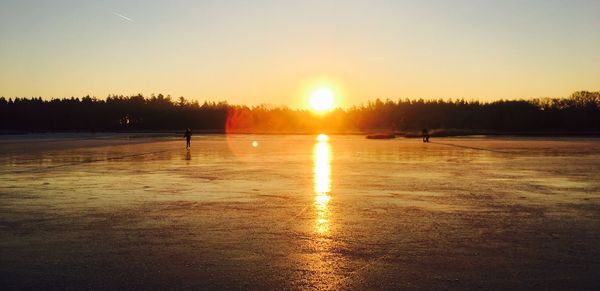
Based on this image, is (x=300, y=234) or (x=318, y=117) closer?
(x=300, y=234)

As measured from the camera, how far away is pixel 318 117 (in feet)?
527

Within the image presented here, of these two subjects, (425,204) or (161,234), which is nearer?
(161,234)

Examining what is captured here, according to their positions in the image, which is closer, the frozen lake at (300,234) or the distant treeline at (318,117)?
the frozen lake at (300,234)

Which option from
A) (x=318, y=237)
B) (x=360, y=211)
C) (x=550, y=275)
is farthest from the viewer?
(x=360, y=211)

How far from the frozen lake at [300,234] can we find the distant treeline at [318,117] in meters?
101

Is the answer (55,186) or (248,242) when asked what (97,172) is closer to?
(55,186)

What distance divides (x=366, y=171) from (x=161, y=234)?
11.6m

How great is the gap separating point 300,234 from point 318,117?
153188 millimetres

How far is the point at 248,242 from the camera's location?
24.4 feet

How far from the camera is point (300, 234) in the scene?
7.99 metres

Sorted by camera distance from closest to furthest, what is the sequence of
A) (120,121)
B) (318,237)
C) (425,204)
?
(318,237), (425,204), (120,121)

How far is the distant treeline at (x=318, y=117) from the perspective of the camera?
376ft

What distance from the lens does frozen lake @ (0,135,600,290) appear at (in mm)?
5793

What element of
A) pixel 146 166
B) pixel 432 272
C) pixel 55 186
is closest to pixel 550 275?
pixel 432 272
